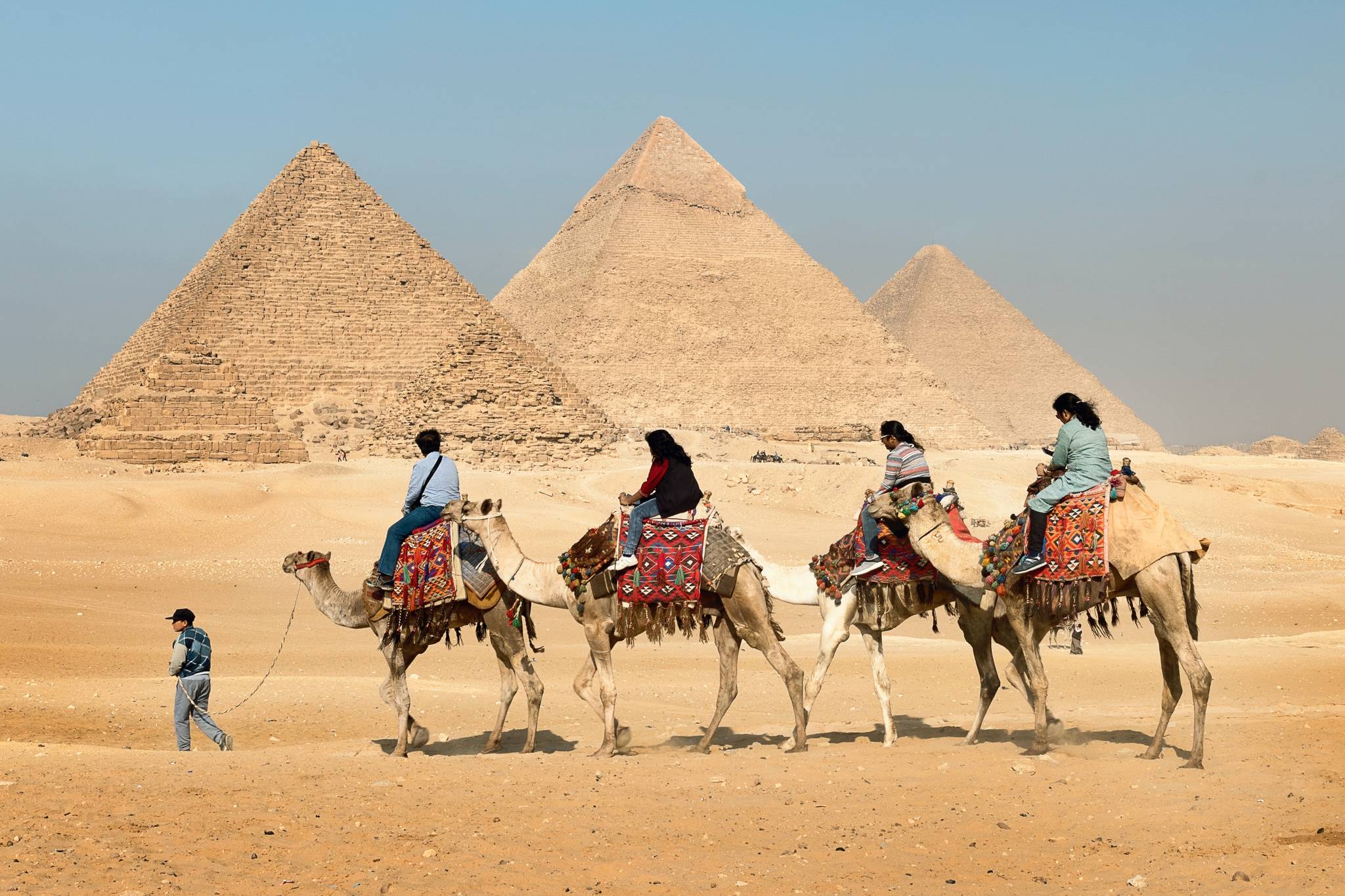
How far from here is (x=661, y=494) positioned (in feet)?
22.1

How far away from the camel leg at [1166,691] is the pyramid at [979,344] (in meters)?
109

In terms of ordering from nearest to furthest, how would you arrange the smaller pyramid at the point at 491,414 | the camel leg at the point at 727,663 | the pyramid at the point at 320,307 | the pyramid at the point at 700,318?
the camel leg at the point at 727,663
the smaller pyramid at the point at 491,414
the pyramid at the point at 320,307
the pyramid at the point at 700,318

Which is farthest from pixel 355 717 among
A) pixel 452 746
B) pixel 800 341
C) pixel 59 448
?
pixel 800 341

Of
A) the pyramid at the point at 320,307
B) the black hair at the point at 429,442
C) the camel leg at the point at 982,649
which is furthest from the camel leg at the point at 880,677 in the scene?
the pyramid at the point at 320,307

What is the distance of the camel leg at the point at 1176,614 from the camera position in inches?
235

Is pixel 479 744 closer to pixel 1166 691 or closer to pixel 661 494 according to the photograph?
pixel 661 494

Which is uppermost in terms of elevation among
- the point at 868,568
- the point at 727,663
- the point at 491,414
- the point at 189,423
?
the point at 491,414

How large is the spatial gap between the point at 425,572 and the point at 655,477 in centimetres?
109

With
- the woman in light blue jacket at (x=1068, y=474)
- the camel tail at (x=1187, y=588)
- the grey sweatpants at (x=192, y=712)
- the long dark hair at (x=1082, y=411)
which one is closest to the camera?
the camel tail at (x=1187, y=588)

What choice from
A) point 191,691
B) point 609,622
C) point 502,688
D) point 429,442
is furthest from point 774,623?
point 191,691

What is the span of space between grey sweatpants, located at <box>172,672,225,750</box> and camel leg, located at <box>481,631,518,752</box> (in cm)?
125

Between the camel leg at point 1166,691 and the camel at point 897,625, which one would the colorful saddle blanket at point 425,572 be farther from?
the camel leg at point 1166,691

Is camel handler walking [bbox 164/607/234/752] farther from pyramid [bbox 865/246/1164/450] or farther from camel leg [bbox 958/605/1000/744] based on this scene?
pyramid [bbox 865/246/1164/450]

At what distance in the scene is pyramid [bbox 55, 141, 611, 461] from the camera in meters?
56.7
